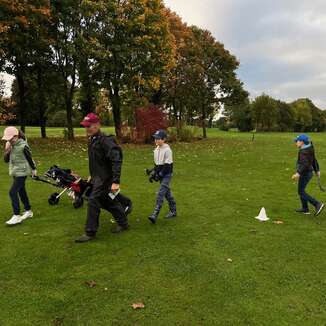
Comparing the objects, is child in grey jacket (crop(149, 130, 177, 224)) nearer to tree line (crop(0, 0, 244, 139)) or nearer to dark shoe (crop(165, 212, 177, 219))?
dark shoe (crop(165, 212, 177, 219))

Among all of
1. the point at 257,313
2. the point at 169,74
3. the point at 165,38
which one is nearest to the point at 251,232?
the point at 257,313

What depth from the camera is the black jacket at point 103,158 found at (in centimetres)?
730

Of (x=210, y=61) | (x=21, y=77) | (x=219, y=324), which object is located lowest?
(x=219, y=324)

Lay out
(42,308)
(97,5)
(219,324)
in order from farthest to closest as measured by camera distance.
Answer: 1. (97,5)
2. (42,308)
3. (219,324)

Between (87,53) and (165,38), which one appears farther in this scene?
(165,38)

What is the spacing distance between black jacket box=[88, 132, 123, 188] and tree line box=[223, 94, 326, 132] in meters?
57.1

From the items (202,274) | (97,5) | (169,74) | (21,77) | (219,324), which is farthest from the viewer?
(169,74)

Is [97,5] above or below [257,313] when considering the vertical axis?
above

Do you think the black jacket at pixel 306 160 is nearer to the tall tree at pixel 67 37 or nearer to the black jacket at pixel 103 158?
the black jacket at pixel 103 158

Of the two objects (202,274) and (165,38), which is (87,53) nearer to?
(165,38)

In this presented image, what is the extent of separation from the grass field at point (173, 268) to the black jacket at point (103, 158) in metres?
1.20

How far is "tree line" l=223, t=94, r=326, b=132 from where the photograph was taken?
73062 millimetres

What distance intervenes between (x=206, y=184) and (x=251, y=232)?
18.7 feet

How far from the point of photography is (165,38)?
101 feet
